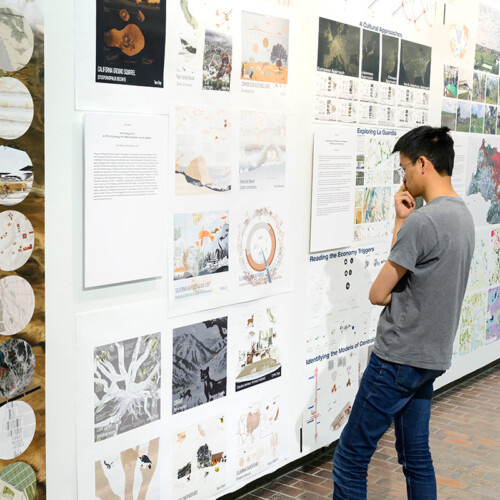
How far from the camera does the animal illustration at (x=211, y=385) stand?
11.8 feet

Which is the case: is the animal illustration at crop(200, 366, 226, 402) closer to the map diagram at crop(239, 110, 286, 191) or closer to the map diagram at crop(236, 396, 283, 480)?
the map diagram at crop(236, 396, 283, 480)

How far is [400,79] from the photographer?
484cm

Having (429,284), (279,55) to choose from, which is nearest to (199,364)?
(429,284)

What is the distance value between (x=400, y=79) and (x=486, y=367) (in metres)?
3.14

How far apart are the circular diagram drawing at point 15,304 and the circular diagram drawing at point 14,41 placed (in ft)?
2.47

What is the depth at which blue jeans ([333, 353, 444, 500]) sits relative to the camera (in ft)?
10.4

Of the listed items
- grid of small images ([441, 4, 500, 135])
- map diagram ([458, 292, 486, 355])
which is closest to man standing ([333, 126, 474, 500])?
grid of small images ([441, 4, 500, 135])

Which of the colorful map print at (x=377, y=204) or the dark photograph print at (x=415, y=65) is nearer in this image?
the colorful map print at (x=377, y=204)

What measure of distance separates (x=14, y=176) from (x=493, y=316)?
5.01 metres

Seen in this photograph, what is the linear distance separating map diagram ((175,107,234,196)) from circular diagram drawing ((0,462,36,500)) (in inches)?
50.8

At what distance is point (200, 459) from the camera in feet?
11.9

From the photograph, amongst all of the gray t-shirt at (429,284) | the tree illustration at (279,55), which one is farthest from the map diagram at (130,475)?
the tree illustration at (279,55)

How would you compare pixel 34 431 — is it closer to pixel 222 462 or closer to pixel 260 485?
pixel 222 462

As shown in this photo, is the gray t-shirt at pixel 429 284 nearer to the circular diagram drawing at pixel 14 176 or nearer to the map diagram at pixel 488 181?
the circular diagram drawing at pixel 14 176
